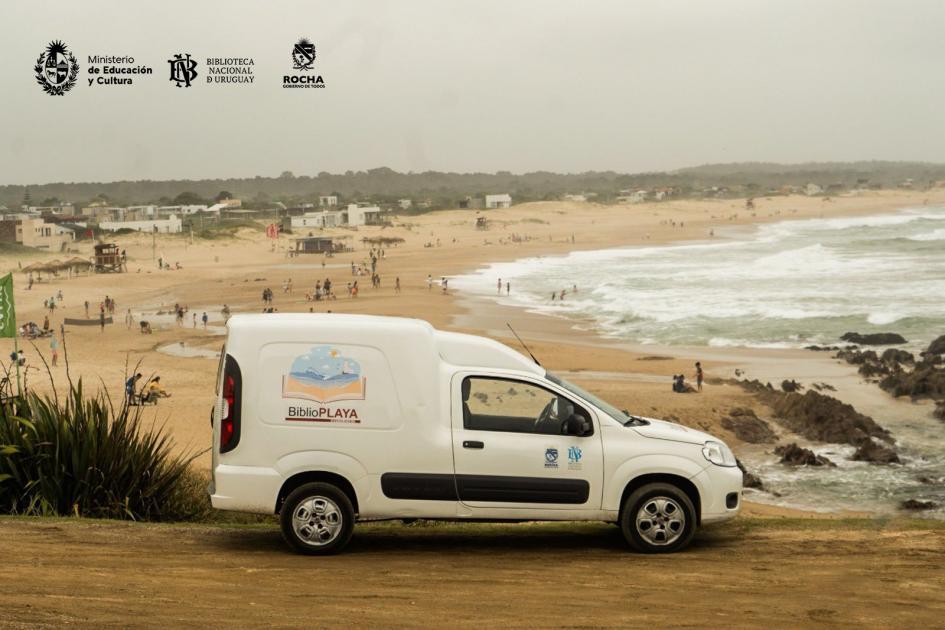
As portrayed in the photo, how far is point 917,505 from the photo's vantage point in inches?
659

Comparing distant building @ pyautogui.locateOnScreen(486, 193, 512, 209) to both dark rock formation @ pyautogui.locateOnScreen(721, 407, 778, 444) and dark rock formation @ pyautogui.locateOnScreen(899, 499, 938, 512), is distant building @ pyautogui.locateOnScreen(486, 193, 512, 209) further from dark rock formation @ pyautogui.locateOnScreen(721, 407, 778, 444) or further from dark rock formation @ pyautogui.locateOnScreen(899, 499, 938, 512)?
dark rock formation @ pyautogui.locateOnScreen(899, 499, 938, 512)

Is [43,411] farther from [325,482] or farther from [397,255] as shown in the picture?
[397,255]

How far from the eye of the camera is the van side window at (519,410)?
793 cm

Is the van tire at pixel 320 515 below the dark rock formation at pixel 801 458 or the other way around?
the other way around

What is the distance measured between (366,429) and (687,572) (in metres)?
2.48

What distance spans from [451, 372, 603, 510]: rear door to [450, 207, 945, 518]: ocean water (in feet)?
33.4

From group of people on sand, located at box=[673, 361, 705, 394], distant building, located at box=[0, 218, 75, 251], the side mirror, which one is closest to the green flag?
the side mirror

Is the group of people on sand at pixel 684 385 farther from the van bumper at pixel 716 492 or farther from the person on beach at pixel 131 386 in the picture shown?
the van bumper at pixel 716 492

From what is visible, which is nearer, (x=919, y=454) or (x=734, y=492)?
(x=734, y=492)

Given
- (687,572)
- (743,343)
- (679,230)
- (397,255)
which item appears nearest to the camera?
(687,572)

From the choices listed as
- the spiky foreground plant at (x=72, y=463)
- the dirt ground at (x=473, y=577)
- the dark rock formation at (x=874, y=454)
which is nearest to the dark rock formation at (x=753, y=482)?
the dark rock formation at (x=874, y=454)

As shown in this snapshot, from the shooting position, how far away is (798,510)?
16.7 meters

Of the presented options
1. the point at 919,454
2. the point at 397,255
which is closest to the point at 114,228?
the point at 397,255

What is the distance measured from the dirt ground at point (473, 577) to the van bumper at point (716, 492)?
0.29m
